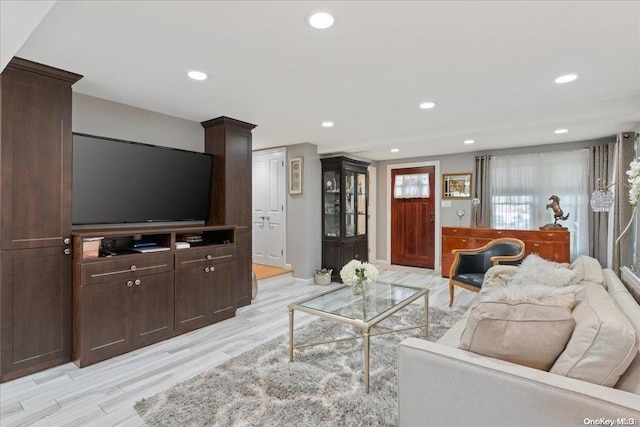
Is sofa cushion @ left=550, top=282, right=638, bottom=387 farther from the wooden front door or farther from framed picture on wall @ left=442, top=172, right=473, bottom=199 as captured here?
the wooden front door

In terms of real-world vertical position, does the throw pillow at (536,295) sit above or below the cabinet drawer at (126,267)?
above

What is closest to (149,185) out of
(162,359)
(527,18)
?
(162,359)

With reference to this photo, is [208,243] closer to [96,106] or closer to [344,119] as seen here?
[96,106]

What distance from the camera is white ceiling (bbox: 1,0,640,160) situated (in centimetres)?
163

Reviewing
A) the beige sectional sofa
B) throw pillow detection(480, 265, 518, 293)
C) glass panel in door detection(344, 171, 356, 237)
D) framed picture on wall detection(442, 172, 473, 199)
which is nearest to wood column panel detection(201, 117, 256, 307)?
glass panel in door detection(344, 171, 356, 237)

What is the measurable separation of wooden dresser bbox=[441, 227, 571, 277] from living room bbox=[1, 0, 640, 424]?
19.8 inches

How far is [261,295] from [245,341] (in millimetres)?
1503

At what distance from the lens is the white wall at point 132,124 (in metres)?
2.83

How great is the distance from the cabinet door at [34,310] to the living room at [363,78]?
0.18m

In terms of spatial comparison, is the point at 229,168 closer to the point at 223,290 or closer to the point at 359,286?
the point at 223,290

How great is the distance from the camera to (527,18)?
5.53ft

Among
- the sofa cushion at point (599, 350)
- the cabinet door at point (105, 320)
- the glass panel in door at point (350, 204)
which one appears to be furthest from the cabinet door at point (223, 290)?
the sofa cushion at point (599, 350)

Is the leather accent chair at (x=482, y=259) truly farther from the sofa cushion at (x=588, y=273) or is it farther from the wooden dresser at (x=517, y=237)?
the sofa cushion at (x=588, y=273)

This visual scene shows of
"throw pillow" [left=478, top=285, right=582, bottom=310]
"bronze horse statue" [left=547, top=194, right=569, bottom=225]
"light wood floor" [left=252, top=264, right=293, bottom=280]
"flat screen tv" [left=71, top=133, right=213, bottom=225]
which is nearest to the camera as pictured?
"throw pillow" [left=478, top=285, right=582, bottom=310]
